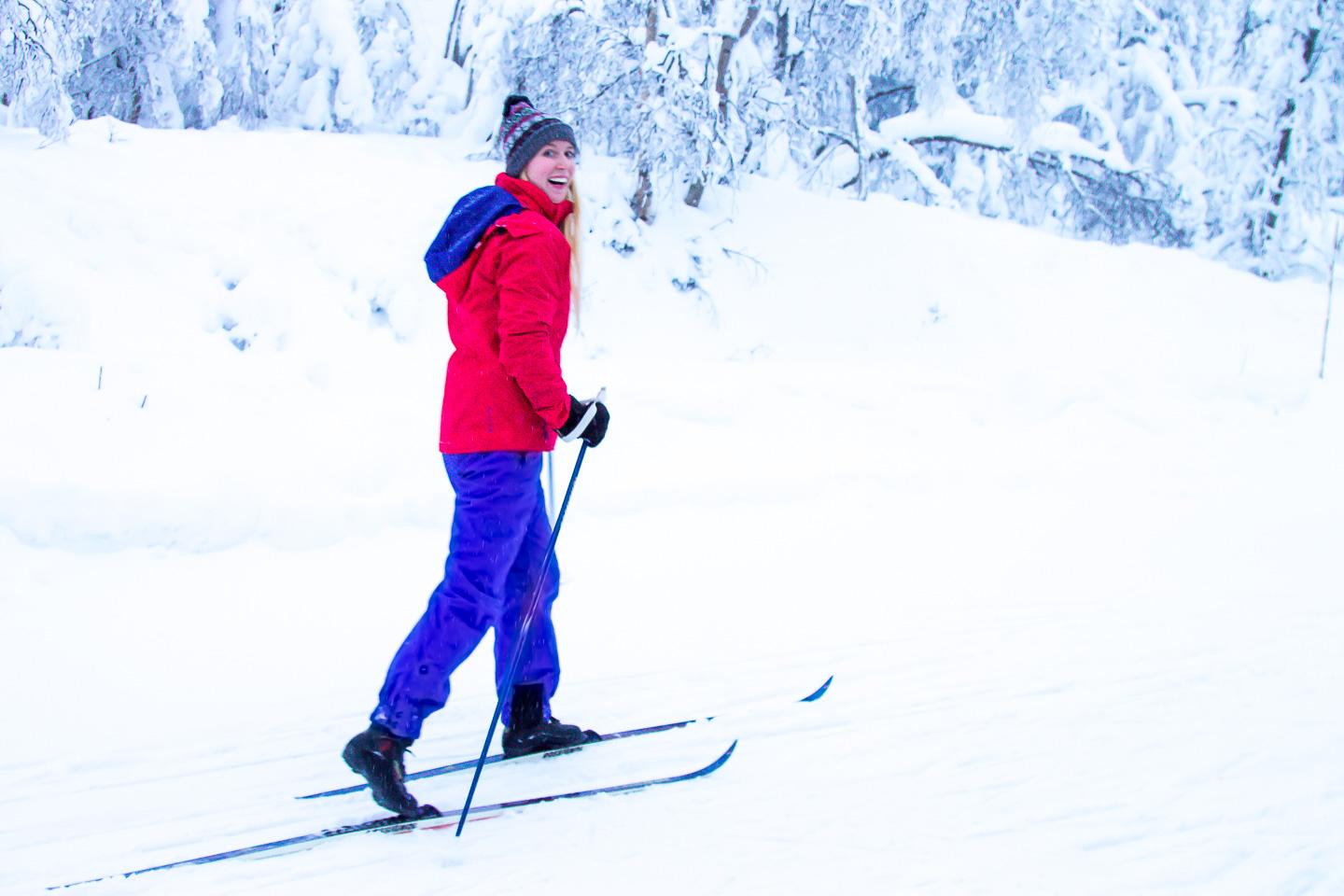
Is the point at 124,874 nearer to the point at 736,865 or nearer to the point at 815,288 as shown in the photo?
the point at 736,865

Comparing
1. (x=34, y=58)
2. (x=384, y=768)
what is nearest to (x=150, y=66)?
(x=34, y=58)

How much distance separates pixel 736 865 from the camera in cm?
215

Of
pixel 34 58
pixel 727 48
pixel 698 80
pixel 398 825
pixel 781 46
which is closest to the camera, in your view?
pixel 398 825

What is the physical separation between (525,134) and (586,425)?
2.61 ft

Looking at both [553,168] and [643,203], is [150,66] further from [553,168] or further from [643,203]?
[553,168]

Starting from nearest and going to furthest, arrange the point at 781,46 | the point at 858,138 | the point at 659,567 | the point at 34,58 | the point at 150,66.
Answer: the point at 659,567 → the point at 34,58 → the point at 781,46 → the point at 150,66 → the point at 858,138

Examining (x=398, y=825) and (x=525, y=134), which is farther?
(x=525, y=134)

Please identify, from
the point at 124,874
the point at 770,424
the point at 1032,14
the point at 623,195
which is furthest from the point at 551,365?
the point at 1032,14

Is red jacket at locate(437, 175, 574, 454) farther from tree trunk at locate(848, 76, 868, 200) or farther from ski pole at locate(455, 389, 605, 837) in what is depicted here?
tree trunk at locate(848, 76, 868, 200)

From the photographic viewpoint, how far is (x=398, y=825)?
2.28m

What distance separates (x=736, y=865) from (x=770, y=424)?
153 inches

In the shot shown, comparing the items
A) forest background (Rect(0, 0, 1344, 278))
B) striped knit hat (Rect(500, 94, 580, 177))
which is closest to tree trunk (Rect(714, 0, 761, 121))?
forest background (Rect(0, 0, 1344, 278))

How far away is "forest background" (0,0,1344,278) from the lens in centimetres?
774

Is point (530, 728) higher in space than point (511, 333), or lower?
lower
